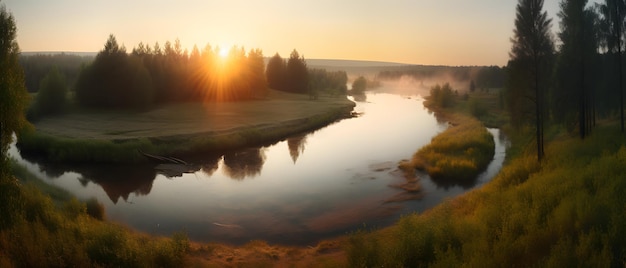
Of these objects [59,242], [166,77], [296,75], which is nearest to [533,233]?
[59,242]

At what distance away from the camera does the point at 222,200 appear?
25344 millimetres

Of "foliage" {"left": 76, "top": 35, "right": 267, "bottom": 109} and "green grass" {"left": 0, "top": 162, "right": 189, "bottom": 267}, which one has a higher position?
"foliage" {"left": 76, "top": 35, "right": 267, "bottom": 109}

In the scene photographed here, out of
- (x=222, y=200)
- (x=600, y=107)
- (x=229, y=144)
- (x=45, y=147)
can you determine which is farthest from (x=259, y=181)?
(x=600, y=107)

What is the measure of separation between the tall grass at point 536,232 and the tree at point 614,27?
21.2 m

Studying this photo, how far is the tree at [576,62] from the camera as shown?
3347 cm

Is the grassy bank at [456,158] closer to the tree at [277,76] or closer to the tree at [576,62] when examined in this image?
the tree at [576,62]

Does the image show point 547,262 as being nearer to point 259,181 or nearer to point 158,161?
point 259,181

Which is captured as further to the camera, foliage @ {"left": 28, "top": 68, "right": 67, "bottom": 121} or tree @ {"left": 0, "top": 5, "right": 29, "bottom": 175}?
foliage @ {"left": 28, "top": 68, "right": 67, "bottom": 121}

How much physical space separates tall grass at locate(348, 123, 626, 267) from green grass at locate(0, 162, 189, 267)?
262 inches

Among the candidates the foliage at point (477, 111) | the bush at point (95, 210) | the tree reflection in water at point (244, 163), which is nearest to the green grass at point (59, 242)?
the bush at point (95, 210)

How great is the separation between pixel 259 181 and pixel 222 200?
5196 mm

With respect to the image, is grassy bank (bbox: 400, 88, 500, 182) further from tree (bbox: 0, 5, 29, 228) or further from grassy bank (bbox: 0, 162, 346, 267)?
tree (bbox: 0, 5, 29, 228)

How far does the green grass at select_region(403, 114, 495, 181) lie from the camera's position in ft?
97.7

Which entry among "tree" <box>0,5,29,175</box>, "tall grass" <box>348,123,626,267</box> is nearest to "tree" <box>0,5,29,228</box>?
"tree" <box>0,5,29,175</box>
